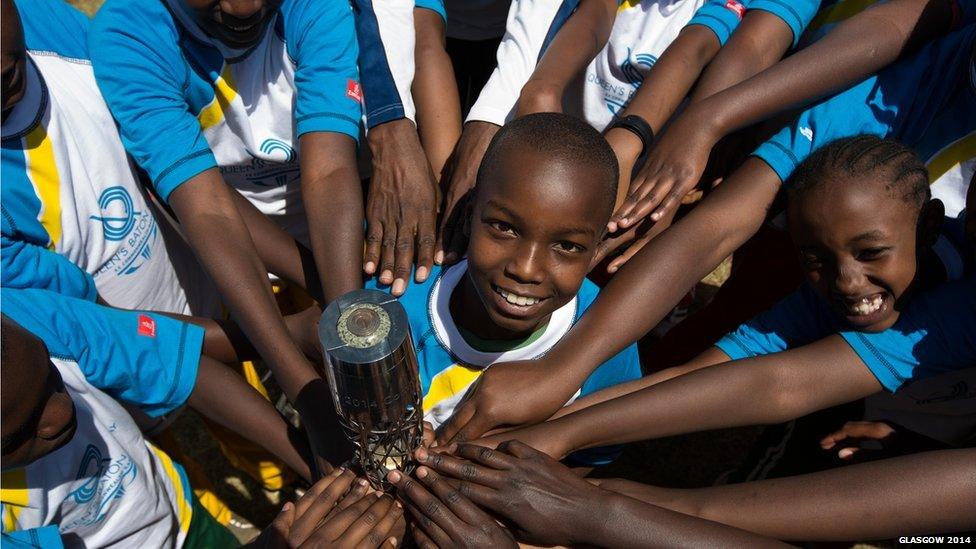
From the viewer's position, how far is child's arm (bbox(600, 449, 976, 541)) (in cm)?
161

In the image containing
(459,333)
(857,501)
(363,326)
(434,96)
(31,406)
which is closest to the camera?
(363,326)

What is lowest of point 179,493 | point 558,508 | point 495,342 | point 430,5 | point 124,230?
point 179,493

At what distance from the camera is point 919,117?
194 cm

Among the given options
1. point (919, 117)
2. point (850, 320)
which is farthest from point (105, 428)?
point (919, 117)

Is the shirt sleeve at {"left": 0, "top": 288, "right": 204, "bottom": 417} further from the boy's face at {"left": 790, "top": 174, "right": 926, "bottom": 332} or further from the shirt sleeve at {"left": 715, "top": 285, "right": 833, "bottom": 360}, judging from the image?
the boy's face at {"left": 790, "top": 174, "right": 926, "bottom": 332}

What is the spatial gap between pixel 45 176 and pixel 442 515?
123cm

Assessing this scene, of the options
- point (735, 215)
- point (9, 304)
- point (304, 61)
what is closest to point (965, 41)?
point (735, 215)

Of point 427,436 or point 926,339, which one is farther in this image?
point 926,339

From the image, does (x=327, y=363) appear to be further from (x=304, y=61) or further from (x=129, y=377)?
(x=304, y=61)

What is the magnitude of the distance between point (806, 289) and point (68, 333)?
1892 mm

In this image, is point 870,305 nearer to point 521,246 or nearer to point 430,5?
point 521,246

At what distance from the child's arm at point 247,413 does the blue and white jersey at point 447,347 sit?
36cm

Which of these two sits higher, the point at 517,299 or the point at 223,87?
the point at 517,299

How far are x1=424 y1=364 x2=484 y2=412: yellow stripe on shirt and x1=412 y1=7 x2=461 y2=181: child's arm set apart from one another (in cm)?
62
